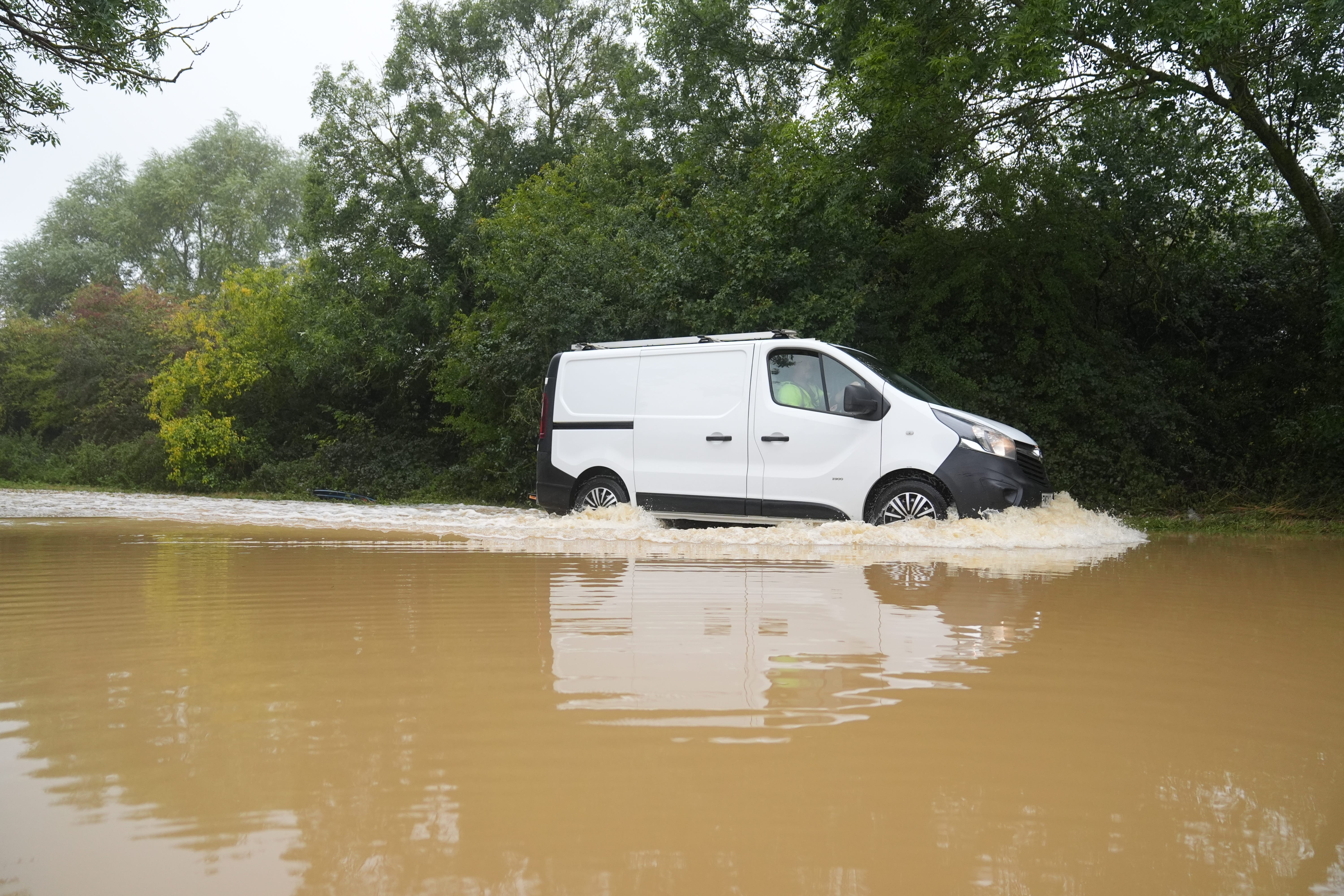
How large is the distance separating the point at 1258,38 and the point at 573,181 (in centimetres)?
1190

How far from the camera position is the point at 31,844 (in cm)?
175

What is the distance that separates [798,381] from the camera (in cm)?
902

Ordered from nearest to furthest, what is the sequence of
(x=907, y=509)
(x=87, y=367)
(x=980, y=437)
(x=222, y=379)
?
(x=980, y=437), (x=907, y=509), (x=222, y=379), (x=87, y=367)

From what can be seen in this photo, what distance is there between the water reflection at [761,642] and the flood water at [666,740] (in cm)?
2

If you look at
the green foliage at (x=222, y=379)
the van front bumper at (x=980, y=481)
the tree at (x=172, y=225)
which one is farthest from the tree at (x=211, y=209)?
the van front bumper at (x=980, y=481)

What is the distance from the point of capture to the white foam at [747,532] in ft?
23.9

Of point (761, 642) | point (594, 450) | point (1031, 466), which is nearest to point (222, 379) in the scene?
point (594, 450)

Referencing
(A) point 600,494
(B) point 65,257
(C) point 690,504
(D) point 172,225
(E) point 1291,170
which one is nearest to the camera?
(C) point 690,504

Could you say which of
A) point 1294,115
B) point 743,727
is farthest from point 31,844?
point 1294,115

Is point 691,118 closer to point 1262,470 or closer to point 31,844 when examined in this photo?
point 1262,470

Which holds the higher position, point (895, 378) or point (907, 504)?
point (895, 378)

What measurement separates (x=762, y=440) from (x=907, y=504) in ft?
4.90

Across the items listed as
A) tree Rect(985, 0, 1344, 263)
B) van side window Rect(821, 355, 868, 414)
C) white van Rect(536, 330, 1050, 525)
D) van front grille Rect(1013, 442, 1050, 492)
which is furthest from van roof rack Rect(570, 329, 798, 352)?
tree Rect(985, 0, 1344, 263)

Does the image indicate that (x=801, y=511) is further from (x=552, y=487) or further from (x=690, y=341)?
(x=552, y=487)
